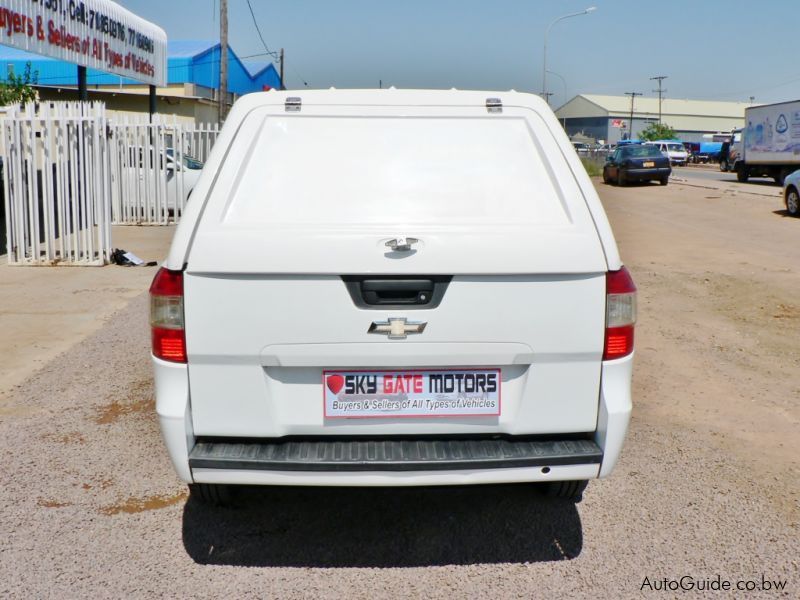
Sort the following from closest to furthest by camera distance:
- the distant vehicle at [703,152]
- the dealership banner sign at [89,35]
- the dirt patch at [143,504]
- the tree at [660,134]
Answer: the dirt patch at [143,504] < the dealership banner sign at [89,35] < the distant vehicle at [703,152] < the tree at [660,134]

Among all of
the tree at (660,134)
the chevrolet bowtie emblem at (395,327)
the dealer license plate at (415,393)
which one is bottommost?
the dealer license plate at (415,393)

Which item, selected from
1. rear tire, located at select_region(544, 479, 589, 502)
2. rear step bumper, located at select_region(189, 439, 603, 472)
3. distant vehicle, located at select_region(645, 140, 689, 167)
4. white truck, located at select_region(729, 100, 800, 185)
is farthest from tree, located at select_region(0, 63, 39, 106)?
distant vehicle, located at select_region(645, 140, 689, 167)

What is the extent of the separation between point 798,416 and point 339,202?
3.69 metres

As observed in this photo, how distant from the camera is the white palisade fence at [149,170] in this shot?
55.0ft

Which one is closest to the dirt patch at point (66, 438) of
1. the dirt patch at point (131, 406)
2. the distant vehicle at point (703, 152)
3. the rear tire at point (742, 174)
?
the dirt patch at point (131, 406)

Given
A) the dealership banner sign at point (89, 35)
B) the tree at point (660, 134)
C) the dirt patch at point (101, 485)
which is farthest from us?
the tree at point (660, 134)

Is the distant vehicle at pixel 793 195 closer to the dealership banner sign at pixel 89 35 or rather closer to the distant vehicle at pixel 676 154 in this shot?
the dealership banner sign at pixel 89 35

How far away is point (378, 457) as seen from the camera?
3154mm

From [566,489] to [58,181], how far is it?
31.5ft

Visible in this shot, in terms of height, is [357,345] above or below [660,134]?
below

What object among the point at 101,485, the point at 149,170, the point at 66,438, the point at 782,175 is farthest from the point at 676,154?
the point at 101,485

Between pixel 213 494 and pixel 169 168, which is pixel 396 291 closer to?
pixel 213 494

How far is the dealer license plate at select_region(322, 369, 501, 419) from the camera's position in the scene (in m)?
3.20

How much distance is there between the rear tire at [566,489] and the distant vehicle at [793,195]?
16.9 metres
